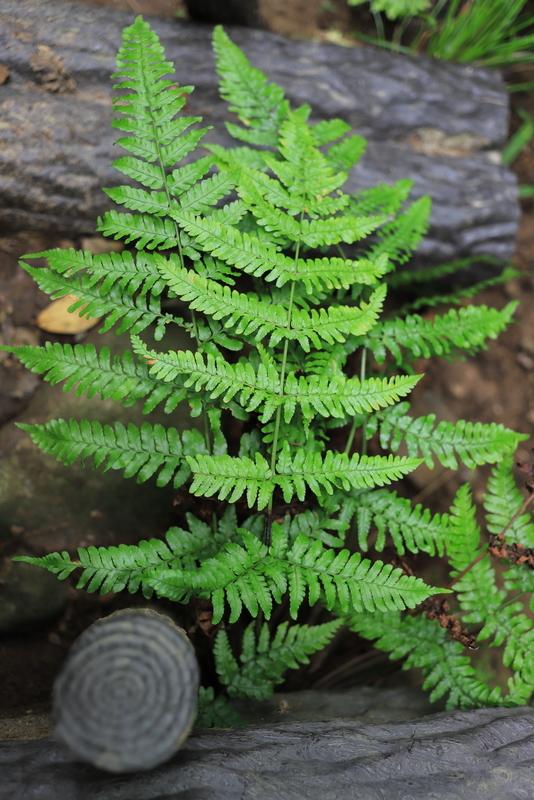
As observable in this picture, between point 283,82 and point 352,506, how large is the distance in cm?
267

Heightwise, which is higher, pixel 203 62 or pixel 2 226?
pixel 203 62

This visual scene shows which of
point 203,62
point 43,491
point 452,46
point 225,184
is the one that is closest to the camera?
point 225,184

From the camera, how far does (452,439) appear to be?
244cm

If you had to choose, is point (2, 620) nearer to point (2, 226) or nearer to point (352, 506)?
point (352, 506)

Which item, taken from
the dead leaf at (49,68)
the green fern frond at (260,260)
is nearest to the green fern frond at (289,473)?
the green fern frond at (260,260)

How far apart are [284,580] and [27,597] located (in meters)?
1.47

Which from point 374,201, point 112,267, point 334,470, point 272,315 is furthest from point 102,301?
point 374,201

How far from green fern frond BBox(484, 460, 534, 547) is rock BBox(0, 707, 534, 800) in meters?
0.78

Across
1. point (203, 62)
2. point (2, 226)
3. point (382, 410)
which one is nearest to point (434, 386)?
point (382, 410)

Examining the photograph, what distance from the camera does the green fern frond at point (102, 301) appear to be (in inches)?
85.4

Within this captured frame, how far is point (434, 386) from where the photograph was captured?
395 cm

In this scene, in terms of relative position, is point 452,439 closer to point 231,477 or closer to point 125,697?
point 231,477

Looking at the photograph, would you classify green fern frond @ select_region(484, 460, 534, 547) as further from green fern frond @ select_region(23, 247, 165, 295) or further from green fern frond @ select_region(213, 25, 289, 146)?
green fern frond @ select_region(213, 25, 289, 146)

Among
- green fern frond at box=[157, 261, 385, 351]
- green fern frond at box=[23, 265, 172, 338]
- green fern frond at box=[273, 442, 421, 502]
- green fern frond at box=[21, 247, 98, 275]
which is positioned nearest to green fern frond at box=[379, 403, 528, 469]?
green fern frond at box=[273, 442, 421, 502]
